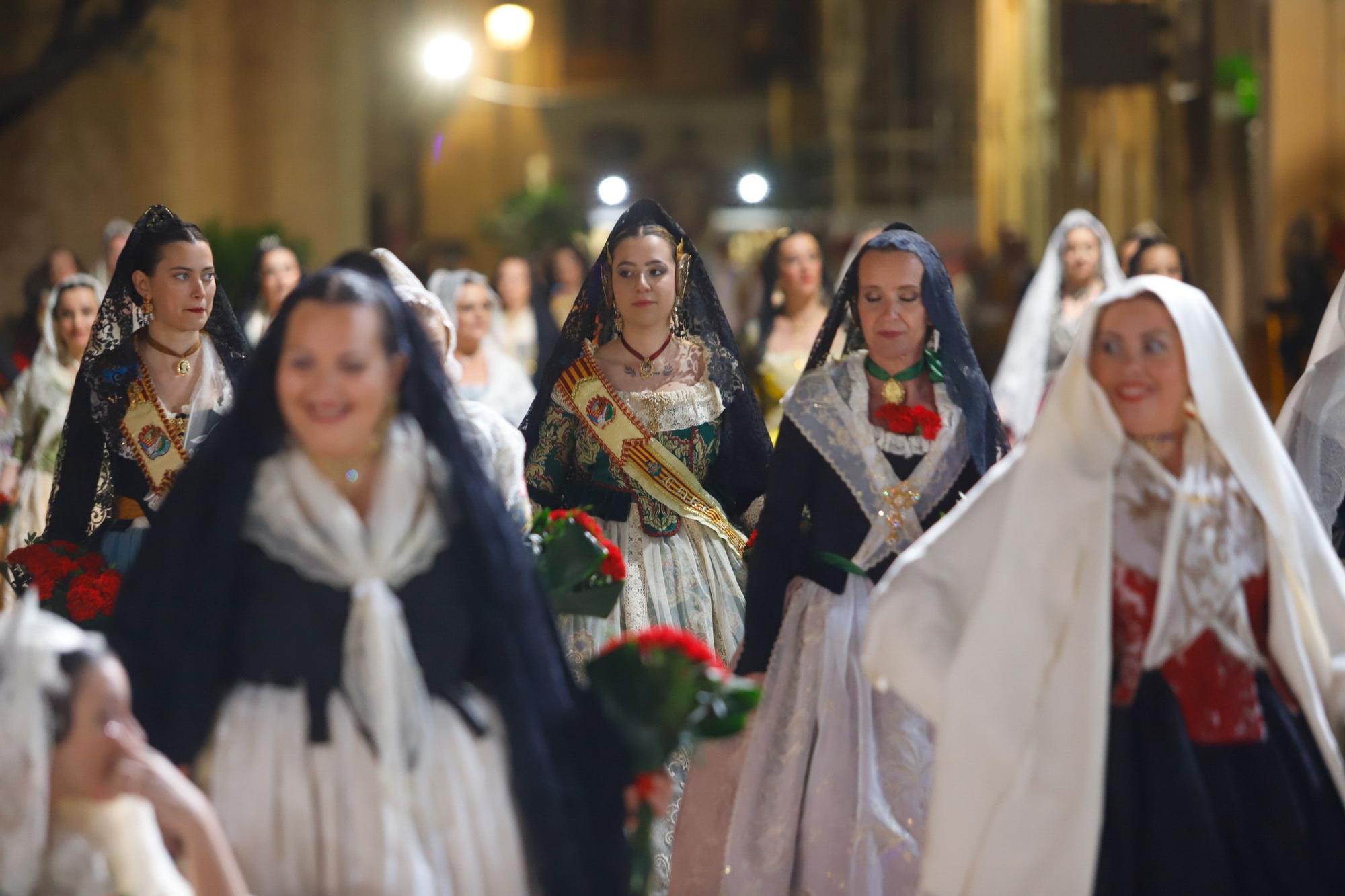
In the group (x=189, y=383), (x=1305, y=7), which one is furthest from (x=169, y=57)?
(x=189, y=383)

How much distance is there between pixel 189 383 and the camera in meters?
6.39

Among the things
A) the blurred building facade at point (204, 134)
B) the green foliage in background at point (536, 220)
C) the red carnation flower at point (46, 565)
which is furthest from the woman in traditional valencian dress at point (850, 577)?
the green foliage in background at point (536, 220)

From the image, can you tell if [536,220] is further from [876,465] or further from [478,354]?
[876,465]

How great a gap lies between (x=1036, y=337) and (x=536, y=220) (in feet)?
59.6

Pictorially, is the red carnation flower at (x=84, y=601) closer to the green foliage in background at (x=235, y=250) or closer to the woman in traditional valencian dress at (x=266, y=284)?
the woman in traditional valencian dress at (x=266, y=284)

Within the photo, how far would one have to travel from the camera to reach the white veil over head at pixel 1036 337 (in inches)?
449

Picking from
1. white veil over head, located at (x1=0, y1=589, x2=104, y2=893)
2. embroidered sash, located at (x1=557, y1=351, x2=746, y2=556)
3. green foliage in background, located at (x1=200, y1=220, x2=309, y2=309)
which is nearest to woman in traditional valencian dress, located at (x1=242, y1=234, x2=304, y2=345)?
green foliage in background, located at (x1=200, y1=220, x2=309, y2=309)

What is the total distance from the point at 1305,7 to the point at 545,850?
12.9 meters

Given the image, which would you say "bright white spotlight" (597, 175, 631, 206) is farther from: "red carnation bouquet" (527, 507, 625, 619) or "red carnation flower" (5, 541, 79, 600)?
"red carnation bouquet" (527, 507, 625, 619)

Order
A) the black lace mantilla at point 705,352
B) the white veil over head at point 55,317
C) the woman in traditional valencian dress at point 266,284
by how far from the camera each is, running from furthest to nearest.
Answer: the woman in traditional valencian dress at point 266,284, the white veil over head at point 55,317, the black lace mantilla at point 705,352

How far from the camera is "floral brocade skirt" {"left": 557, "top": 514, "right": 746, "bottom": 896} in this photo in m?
6.32

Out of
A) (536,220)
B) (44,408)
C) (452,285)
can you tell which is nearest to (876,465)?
(44,408)

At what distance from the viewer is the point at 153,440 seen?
6.18 m

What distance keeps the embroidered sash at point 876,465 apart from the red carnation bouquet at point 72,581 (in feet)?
6.77
